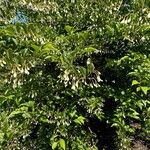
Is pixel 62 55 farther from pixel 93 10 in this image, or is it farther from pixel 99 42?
pixel 93 10

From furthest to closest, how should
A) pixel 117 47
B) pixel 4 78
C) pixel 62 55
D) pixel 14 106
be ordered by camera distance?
pixel 117 47 → pixel 14 106 → pixel 4 78 → pixel 62 55

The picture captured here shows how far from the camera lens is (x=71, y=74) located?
6.09m

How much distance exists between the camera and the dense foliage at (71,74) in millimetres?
6219

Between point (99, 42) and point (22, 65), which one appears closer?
point (22, 65)

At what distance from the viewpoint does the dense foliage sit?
20.4 ft

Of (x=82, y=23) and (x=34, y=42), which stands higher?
(x=82, y=23)

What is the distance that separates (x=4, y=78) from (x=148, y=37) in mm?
2435

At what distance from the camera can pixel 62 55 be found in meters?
5.90

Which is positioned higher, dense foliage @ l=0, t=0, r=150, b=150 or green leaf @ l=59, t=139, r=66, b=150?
dense foliage @ l=0, t=0, r=150, b=150

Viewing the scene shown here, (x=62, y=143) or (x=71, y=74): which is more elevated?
(x=71, y=74)

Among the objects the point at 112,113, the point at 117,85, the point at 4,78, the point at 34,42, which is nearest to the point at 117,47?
the point at 117,85

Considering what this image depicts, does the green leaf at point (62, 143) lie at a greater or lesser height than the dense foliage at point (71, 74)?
lesser

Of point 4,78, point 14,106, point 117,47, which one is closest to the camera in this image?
point 4,78

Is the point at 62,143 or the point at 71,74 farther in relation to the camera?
the point at 62,143
